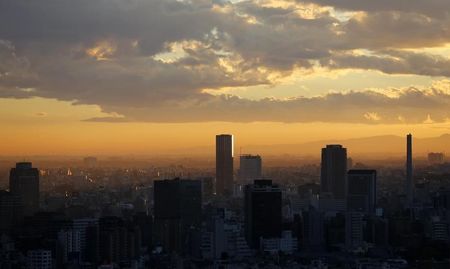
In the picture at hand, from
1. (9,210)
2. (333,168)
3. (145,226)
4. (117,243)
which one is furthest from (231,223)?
(333,168)

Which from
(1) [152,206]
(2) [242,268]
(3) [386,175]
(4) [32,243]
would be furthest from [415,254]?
(3) [386,175]

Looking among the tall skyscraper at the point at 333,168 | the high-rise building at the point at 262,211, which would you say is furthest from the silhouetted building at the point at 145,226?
the tall skyscraper at the point at 333,168

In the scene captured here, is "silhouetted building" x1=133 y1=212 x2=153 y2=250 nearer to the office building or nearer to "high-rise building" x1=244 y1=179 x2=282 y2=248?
"high-rise building" x1=244 y1=179 x2=282 y2=248

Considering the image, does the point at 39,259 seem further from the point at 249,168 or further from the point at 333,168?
the point at 333,168

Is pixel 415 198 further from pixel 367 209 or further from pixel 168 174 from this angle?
pixel 168 174

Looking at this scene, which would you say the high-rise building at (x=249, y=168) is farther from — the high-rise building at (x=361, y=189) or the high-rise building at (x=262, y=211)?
the high-rise building at (x=262, y=211)
